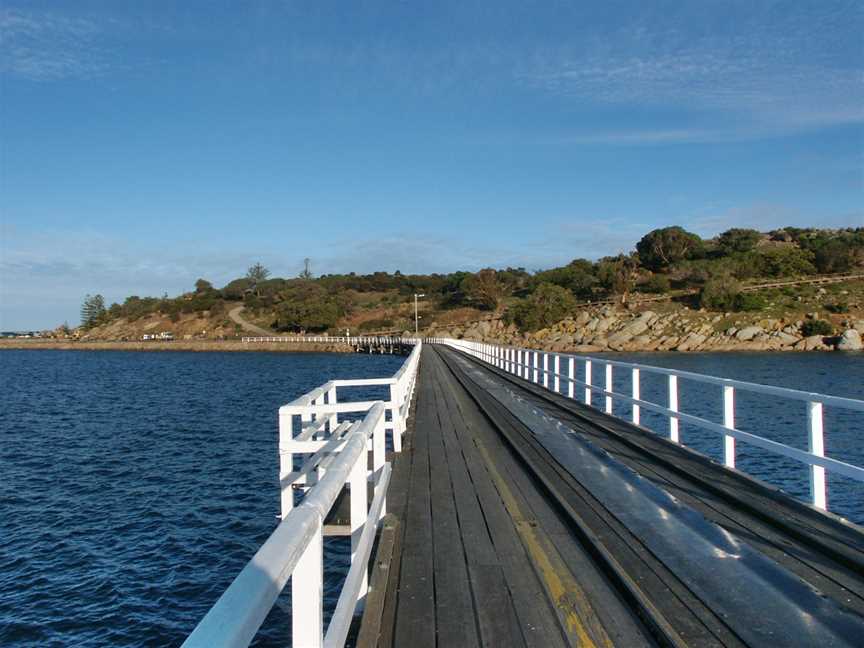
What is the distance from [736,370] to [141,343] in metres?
117

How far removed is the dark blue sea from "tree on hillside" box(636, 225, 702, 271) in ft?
312

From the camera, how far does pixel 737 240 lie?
140m

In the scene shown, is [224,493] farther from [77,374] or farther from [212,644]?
[77,374]

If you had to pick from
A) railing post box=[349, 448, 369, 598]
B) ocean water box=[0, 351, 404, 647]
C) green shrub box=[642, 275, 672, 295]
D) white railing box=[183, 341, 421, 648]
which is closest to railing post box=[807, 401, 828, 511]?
white railing box=[183, 341, 421, 648]

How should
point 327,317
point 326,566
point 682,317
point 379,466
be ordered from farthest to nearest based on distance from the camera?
1. point 327,317
2. point 682,317
3. point 326,566
4. point 379,466

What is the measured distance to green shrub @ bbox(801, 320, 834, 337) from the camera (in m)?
81.2

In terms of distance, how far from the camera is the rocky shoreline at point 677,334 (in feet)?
263

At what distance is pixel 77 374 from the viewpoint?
70.9 m

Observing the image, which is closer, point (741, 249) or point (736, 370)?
point (736, 370)

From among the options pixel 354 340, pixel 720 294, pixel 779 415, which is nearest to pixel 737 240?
pixel 720 294

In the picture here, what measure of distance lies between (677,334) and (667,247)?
4890 cm

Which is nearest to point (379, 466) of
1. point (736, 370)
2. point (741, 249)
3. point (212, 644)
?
point (212, 644)

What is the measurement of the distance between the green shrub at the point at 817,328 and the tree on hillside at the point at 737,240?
170 ft

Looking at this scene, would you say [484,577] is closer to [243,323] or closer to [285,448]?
[285,448]
